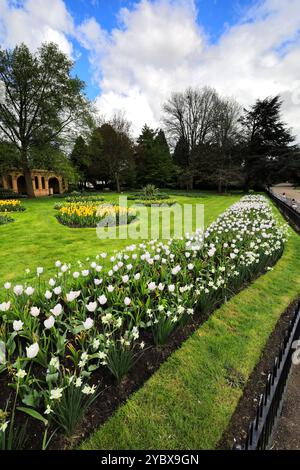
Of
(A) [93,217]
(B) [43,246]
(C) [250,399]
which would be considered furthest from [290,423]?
(A) [93,217]

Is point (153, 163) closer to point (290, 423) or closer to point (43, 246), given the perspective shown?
point (43, 246)

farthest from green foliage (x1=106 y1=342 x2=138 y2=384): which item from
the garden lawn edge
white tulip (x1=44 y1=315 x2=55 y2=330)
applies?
white tulip (x1=44 y1=315 x2=55 y2=330)

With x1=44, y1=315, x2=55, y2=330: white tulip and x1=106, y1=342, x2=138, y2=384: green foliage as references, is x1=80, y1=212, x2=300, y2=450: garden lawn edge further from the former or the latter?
x1=44, y1=315, x2=55, y2=330: white tulip

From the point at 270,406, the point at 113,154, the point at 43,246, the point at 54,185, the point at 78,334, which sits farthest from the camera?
the point at 54,185

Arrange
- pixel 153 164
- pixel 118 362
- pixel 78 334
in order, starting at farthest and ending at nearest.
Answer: pixel 153 164 → pixel 78 334 → pixel 118 362

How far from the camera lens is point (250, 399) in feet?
7.14

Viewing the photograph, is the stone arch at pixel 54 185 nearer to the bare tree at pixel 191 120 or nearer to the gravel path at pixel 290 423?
the bare tree at pixel 191 120

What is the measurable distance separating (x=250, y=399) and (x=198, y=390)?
496 mm

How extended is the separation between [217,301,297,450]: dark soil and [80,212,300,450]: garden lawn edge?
46mm

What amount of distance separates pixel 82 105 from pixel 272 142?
87.1ft

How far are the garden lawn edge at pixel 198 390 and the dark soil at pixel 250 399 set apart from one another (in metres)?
0.05

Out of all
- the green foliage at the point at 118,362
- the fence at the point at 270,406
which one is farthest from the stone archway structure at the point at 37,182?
the fence at the point at 270,406

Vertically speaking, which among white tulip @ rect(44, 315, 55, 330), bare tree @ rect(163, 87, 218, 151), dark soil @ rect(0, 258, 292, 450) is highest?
bare tree @ rect(163, 87, 218, 151)

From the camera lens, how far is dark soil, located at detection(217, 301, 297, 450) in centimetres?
184
